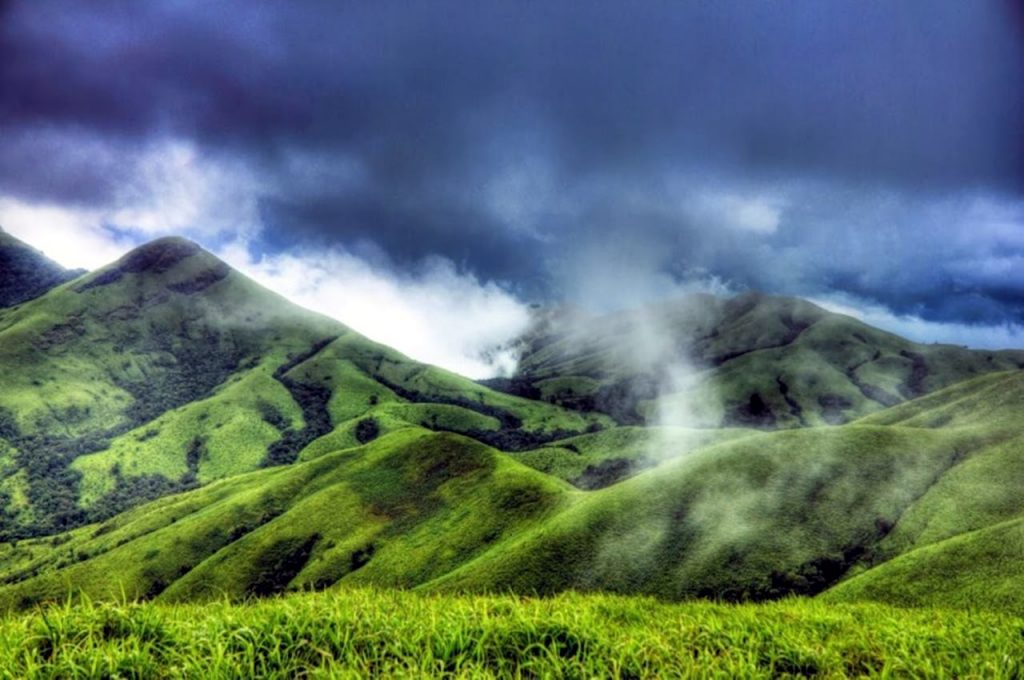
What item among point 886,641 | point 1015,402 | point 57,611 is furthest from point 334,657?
point 1015,402

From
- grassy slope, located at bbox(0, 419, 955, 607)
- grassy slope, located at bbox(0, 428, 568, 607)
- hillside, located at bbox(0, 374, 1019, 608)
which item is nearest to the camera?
hillside, located at bbox(0, 374, 1019, 608)

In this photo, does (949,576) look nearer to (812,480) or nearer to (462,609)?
(812,480)

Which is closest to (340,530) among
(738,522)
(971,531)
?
(738,522)

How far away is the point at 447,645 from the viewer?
25.6 feet

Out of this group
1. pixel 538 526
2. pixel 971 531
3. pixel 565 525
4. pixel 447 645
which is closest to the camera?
pixel 447 645

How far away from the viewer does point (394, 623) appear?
8.45 m

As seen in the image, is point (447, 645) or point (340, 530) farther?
point (340, 530)

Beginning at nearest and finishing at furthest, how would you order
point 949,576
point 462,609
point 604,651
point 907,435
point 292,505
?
point 604,651 → point 462,609 → point 949,576 → point 907,435 → point 292,505

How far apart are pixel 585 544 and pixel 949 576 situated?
180ft

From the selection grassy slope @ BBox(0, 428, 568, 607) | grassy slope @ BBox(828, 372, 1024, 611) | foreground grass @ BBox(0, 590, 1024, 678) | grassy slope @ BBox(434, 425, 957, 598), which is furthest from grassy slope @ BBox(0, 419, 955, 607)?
foreground grass @ BBox(0, 590, 1024, 678)

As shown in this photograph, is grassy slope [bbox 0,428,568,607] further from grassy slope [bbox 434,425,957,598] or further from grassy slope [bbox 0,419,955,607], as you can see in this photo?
grassy slope [bbox 434,425,957,598]

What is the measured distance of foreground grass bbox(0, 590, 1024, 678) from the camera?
23.8ft

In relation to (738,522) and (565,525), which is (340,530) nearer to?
(565,525)

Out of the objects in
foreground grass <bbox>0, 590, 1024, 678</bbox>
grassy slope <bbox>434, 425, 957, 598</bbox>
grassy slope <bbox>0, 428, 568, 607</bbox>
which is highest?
foreground grass <bbox>0, 590, 1024, 678</bbox>
